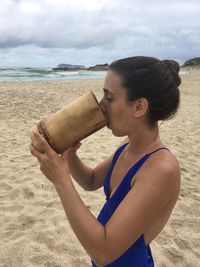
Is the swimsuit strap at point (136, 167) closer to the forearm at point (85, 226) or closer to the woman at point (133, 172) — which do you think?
the woman at point (133, 172)

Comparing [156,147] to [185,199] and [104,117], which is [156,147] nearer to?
[104,117]

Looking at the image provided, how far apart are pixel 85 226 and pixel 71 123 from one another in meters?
0.38

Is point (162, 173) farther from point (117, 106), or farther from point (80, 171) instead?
point (80, 171)

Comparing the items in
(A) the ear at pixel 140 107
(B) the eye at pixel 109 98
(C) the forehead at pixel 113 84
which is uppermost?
(C) the forehead at pixel 113 84

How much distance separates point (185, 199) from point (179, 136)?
4.21 m

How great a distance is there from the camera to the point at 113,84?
5.30ft

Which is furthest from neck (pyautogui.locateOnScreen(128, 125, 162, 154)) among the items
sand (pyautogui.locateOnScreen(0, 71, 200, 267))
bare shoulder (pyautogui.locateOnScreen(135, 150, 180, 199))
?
sand (pyautogui.locateOnScreen(0, 71, 200, 267))

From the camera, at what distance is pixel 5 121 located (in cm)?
1009

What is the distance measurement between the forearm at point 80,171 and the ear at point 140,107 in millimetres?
492

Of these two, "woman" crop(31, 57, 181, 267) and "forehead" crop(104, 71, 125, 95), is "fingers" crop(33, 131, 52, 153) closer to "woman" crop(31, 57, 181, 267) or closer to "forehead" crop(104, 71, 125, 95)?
"woman" crop(31, 57, 181, 267)

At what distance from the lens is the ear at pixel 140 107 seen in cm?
158

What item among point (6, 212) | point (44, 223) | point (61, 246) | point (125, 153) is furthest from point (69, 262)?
point (125, 153)

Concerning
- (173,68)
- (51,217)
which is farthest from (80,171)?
(51,217)

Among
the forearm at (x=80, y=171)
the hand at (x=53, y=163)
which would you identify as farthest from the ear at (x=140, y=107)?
the forearm at (x=80, y=171)
